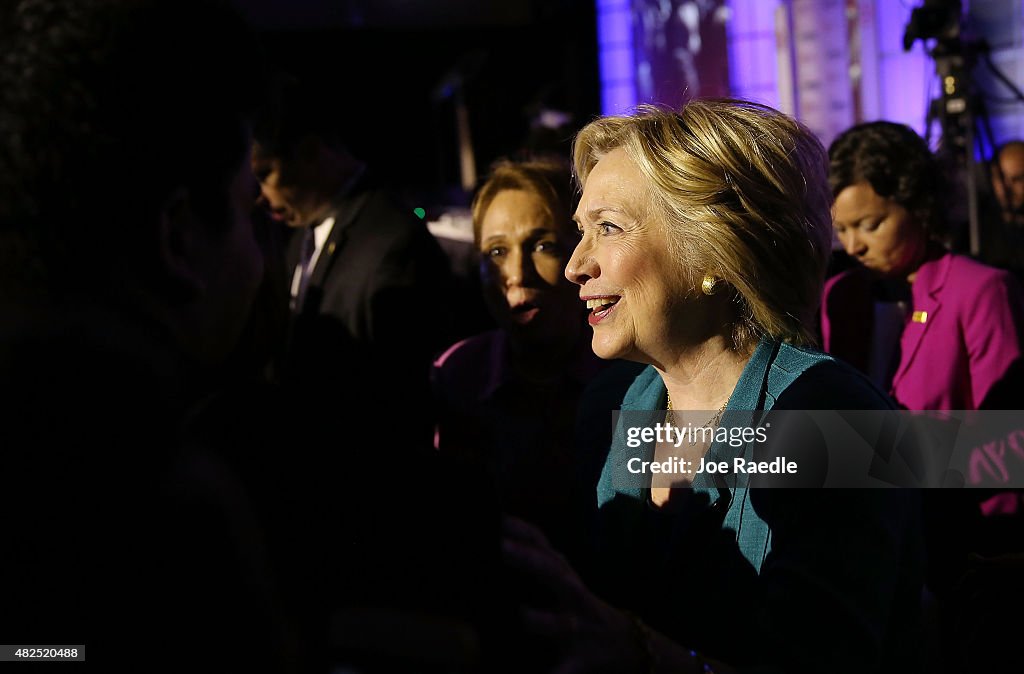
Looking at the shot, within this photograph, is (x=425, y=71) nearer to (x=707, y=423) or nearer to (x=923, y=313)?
(x=923, y=313)

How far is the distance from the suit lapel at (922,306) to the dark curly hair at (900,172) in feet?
0.54

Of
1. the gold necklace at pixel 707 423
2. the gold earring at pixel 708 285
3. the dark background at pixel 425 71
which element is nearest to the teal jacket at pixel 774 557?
the gold necklace at pixel 707 423

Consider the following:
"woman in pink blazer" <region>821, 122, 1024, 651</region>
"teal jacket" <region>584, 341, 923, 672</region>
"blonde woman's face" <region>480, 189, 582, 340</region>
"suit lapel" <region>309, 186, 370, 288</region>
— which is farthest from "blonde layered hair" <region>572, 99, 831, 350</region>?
"suit lapel" <region>309, 186, 370, 288</region>

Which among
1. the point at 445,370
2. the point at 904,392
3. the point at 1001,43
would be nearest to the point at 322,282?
the point at 445,370

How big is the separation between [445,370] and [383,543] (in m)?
2.01

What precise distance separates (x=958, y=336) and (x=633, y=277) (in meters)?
1.51

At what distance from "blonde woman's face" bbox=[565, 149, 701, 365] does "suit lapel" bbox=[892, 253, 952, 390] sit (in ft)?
4.62

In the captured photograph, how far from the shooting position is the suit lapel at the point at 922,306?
9.26 feet

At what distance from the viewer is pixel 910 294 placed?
3.00 m

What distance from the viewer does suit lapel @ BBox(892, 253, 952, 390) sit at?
9.26 feet

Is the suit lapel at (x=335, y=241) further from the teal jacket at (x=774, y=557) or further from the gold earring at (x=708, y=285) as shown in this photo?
the gold earring at (x=708, y=285)

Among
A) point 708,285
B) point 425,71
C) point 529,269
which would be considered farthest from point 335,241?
point 425,71

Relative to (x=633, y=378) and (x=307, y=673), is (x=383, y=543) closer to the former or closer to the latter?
(x=307, y=673)

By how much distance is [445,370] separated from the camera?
2.83 m
